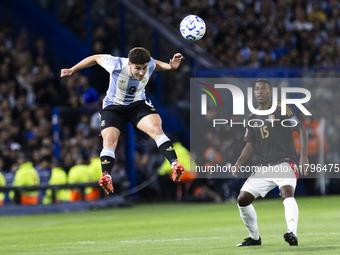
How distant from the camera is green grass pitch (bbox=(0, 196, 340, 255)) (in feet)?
28.6

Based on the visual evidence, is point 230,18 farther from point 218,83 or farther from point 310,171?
point 310,171

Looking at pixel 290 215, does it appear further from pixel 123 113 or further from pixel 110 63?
pixel 110 63

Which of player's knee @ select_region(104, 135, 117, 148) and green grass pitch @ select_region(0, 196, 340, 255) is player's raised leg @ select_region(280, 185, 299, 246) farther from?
player's knee @ select_region(104, 135, 117, 148)

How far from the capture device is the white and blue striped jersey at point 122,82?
891 centimetres

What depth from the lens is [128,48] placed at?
18.2 meters

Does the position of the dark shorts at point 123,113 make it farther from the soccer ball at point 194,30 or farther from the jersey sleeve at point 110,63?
the soccer ball at point 194,30

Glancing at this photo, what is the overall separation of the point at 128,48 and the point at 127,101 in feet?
30.6

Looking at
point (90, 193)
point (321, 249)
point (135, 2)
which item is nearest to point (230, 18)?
point (135, 2)

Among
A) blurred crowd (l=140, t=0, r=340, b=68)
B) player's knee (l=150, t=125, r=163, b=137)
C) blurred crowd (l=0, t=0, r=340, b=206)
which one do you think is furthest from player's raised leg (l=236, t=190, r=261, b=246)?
blurred crowd (l=140, t=0, r=340, b=68)

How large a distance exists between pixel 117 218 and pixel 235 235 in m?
4.66

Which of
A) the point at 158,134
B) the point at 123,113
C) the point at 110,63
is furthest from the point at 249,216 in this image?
the point at 110,63

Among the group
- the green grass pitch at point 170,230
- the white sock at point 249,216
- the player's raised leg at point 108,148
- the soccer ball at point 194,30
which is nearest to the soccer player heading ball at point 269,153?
the white sock at point 249,216

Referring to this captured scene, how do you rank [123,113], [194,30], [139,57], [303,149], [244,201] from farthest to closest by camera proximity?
[194,30] < [123,113] < [139,57] < [244,201] < [303,149]

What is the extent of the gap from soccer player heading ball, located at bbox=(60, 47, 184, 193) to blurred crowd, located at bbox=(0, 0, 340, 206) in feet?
26.1
